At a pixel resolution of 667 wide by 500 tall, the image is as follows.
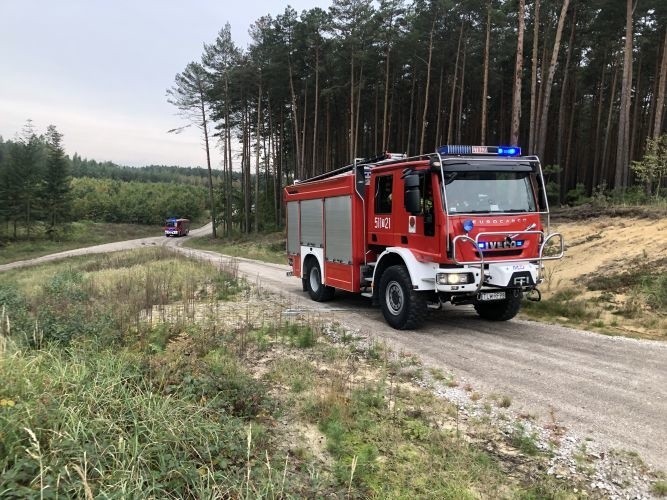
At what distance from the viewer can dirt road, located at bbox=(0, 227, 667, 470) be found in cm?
450

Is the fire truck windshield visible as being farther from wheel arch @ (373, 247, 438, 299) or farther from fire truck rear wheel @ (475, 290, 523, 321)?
fire truck rear wheel @ (475, 290, 523, 321)

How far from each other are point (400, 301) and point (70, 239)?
6243 cm

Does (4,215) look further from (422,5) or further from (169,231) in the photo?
(422,5)

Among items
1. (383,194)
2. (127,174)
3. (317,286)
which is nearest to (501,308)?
(383,194)

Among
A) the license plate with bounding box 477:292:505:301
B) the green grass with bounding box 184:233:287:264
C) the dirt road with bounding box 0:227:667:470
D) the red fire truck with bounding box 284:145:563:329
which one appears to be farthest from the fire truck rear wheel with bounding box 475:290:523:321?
the green grass with bounding box 184:233:287:264

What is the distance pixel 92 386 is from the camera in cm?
399

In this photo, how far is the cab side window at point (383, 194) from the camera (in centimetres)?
893

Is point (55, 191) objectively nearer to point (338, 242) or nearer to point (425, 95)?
point (425, 95)

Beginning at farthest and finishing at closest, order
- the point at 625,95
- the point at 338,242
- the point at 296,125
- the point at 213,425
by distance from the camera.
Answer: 1. the point at 296,125
2. the point at 625,95
3. the point at 338,242
4. the point at 213,425

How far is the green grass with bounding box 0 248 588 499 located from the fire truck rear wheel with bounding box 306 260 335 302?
4.98 metres

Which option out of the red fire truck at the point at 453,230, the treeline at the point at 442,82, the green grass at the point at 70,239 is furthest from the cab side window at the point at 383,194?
the green grass at the point at 70,239

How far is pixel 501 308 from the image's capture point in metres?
9.12

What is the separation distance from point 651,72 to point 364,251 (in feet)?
112

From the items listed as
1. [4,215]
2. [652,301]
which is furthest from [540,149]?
[4,215]
